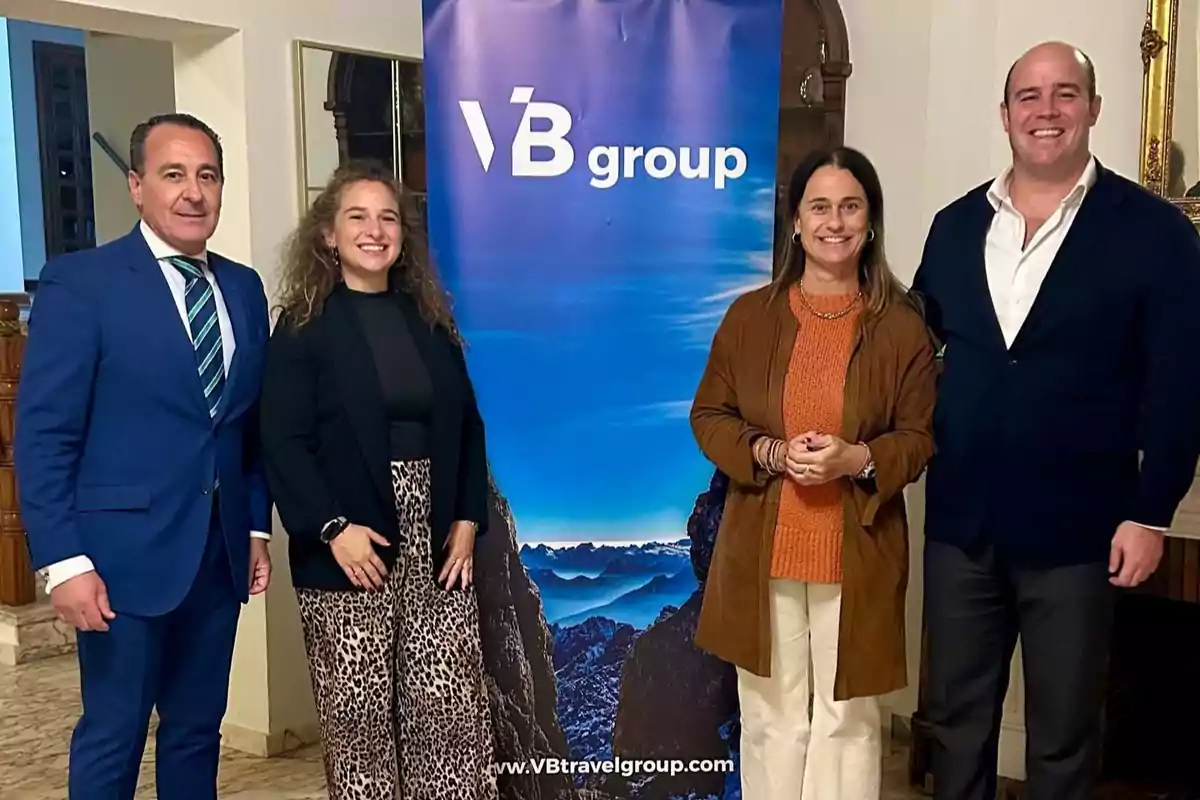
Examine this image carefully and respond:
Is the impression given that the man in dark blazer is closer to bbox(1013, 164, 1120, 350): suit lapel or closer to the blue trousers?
bbox(1013, 164, 1120, 350): suit lapel

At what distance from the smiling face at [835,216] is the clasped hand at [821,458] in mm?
344

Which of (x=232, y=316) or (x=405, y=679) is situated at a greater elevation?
(x=232, y=316)

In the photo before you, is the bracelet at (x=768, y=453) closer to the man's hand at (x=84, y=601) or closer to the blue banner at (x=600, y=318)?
the blue banner at (x=600, y=318)

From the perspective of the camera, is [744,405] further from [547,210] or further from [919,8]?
[919,8]

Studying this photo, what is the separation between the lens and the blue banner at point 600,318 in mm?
2303

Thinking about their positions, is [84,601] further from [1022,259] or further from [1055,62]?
[1055,62]

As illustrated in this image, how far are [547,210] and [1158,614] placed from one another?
6.52ft

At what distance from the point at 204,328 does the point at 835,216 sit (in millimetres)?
1161

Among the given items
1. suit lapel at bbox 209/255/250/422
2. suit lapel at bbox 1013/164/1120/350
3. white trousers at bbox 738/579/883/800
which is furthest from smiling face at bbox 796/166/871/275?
suit lapel at bbox 209/255/250/422

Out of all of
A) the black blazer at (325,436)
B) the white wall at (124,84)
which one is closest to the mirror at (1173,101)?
the black blazer at (325,436)

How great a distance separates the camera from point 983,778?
207 cm

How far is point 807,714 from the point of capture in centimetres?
217

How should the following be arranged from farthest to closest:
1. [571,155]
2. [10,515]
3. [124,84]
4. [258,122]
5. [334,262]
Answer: [124,84], [10,515], [258,122], [571,155], [334,262]

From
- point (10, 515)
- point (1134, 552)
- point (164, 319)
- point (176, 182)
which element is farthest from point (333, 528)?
point (10, 515)
